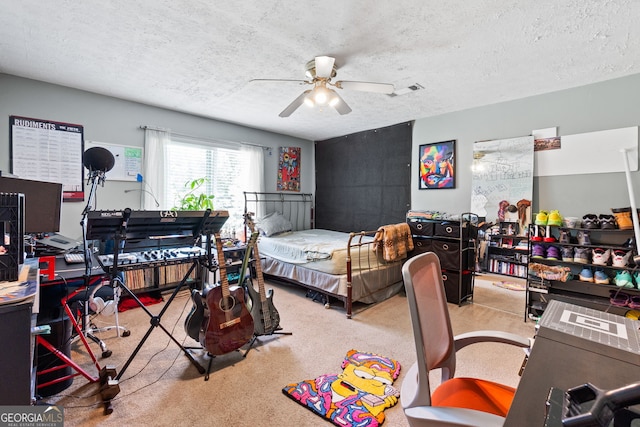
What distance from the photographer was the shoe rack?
261 cm

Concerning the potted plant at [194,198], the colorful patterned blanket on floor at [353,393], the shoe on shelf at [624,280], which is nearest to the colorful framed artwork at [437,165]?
the shoe on shelf at [624,280]

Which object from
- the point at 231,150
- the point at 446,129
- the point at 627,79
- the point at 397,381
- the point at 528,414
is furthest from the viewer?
the point at 231,150

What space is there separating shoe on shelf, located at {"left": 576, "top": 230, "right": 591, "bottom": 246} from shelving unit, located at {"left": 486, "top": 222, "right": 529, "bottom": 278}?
66 centimetres

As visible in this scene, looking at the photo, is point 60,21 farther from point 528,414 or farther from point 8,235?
point 528,414

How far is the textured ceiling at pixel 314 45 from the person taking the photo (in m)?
1.91

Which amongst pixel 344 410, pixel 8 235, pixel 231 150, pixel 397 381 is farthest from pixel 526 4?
pixel 231 150

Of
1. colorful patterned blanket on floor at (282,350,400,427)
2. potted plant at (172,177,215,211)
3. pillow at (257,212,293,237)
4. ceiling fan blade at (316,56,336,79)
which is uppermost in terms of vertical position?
ceiling fan blade at (316,56,336,79)

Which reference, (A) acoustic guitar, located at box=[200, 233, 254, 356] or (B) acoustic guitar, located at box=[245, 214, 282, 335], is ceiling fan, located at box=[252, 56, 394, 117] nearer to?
(B) acoustic guitar, located at box=[245, 214, 282, 335]

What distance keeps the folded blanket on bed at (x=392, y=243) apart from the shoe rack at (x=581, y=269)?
1.30 metres

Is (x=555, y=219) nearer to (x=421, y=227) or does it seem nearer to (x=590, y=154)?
(x=590, y=154)

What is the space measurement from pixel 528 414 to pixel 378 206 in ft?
14.7

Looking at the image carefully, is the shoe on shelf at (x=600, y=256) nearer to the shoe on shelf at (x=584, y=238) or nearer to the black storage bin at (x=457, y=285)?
the shoe on shelf at (x=584, y=238)

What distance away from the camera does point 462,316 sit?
3.00 meters

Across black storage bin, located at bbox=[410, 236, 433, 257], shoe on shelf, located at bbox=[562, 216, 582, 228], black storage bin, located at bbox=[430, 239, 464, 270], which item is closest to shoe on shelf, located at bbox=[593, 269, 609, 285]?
shoe on shelf, located at bbox=[562, 216, 582, 228]
